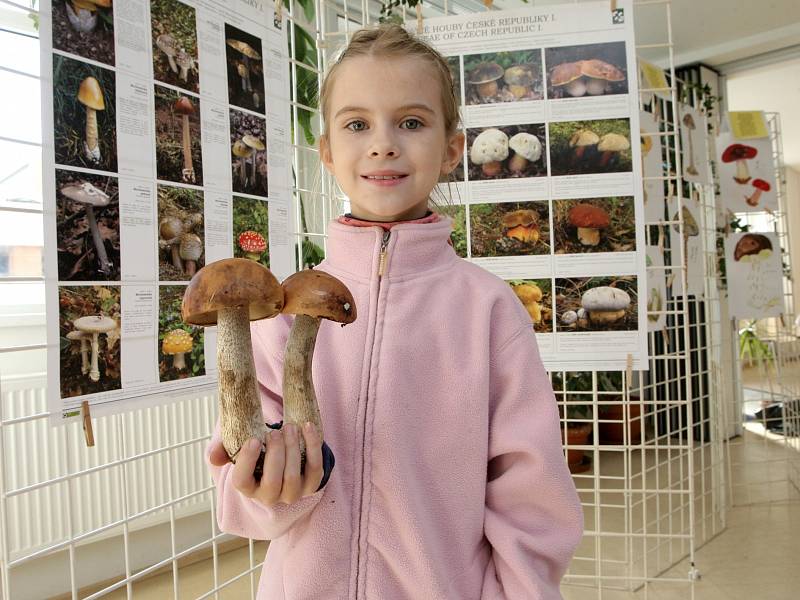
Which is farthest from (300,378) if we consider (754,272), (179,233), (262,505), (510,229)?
(754,272)

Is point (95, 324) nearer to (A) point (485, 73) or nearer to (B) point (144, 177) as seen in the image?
(B) point (144, 177)

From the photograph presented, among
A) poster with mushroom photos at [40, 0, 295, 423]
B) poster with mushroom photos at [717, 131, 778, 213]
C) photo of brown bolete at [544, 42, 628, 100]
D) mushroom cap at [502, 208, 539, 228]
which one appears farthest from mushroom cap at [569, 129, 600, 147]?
poster with mushroom photos at [717, 131, 778, 213]

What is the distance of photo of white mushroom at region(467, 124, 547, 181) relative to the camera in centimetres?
182

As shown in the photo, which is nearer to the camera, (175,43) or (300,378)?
(300,378)

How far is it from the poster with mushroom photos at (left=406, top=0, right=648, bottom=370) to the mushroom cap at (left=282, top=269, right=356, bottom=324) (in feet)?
3.75

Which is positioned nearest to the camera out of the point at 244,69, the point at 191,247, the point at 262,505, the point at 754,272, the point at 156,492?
the point at 262,505

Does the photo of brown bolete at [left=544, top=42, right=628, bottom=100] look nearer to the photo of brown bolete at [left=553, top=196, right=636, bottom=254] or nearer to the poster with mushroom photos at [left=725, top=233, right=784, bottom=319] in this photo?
the photo of brown bolete at [left=553, top=196, right=636, bottom=254]

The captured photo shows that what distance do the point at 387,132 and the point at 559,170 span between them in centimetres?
107

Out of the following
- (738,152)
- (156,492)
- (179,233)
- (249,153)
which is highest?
(738,152)

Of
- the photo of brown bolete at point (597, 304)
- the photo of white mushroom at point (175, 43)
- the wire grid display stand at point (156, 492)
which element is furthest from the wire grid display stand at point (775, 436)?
the photo of white mushroom at point (175, 43)

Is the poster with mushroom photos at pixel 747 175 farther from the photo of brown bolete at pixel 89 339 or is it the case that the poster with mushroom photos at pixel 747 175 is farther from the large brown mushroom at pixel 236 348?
the large brown mushroom at pixel 236 348

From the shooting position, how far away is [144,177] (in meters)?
1.23

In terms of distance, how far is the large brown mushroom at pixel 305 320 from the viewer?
26.0 inches

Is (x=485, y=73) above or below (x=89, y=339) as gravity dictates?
above
